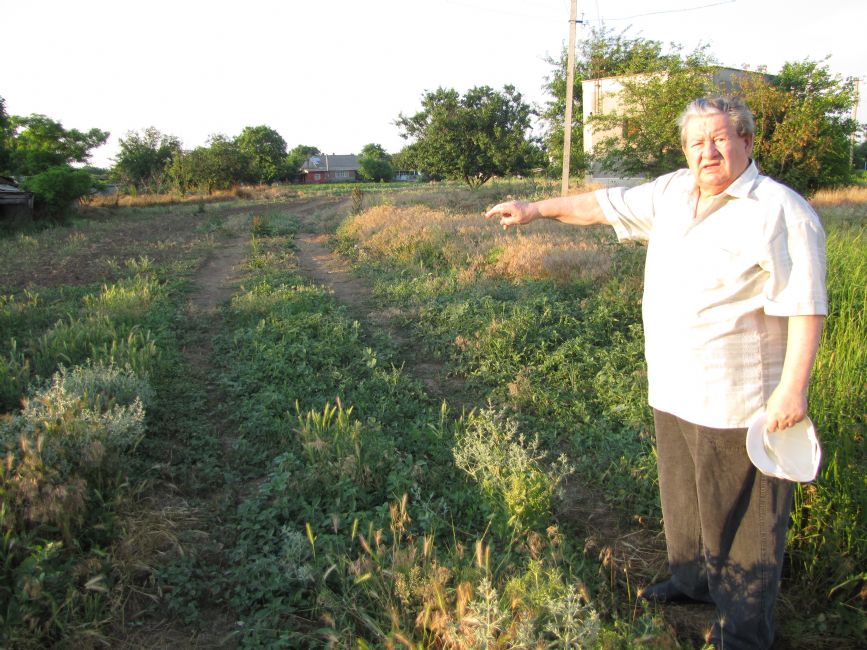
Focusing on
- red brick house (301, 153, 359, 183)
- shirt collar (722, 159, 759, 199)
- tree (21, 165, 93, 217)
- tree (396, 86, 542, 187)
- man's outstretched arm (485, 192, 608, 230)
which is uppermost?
red brick house (301, 153, 359, 183)

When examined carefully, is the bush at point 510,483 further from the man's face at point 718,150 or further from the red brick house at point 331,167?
the red brick house at point 331,167

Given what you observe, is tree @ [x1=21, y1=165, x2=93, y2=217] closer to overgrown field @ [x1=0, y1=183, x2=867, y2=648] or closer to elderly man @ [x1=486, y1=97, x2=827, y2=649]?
overgrown field @ [x1=0, y1=183, x2=867, y2=648]

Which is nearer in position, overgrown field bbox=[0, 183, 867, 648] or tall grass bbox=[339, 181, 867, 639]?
overgrown field bbox=[0, 183, 867, 648]

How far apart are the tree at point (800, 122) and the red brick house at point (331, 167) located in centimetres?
9292

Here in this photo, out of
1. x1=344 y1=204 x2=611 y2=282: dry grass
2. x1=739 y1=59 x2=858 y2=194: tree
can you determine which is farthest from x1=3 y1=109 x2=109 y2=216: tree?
x1=739 y1=59 x2=858 y2=194: tree

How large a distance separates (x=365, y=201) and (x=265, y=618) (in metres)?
21.3

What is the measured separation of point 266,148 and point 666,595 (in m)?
70.3

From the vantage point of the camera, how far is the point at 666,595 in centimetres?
251

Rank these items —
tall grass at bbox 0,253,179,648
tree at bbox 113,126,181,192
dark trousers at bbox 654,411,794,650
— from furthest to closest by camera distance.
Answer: tree at bbox 113,126,181,192 < tall grass at bbox 0,253,179,648 < dark trousers at bbox 654,411,794,650

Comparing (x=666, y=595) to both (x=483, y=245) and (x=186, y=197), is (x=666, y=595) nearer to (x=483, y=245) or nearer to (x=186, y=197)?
(x=483, y=245)

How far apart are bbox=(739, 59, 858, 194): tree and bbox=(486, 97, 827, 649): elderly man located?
14.0 metres

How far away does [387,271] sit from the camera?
10.2 m

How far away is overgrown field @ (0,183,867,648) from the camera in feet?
7.47

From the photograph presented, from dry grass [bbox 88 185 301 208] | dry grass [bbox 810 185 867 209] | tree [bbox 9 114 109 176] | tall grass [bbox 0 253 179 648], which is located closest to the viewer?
tall grass [bbox 0 253 179 648]
